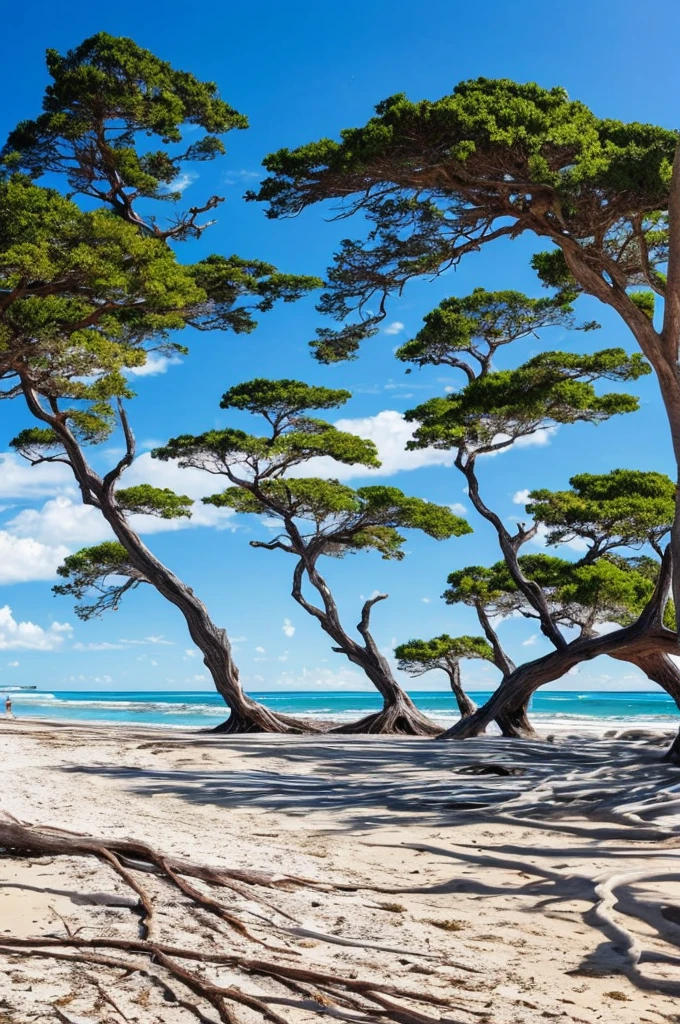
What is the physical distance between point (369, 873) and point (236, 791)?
2995mm

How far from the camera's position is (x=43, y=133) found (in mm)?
13828

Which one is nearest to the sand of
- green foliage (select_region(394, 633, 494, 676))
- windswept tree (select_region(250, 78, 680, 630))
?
windswept tree (select_region(250, 78, 680, 630))

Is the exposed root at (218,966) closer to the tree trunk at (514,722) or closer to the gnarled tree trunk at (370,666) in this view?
the tree trunk at (514,722)

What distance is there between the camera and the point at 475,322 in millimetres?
13914

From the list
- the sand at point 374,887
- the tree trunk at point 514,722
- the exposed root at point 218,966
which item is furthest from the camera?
the tree trunk at point 514,722

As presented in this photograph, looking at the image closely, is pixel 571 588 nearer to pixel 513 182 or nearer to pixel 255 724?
pixel 255 724

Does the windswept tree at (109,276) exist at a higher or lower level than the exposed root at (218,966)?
higher

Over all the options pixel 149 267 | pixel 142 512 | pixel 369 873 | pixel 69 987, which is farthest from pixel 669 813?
pixel 142 512

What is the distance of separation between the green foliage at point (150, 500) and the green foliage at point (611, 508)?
6682mm

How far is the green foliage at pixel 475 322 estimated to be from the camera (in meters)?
13.5

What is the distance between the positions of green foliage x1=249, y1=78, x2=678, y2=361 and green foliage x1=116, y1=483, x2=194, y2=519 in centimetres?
824

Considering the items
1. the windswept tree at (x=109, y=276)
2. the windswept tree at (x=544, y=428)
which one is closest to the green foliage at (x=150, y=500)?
the windswept tree at (x=109, y=276)

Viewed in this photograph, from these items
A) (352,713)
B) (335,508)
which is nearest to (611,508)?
(335,508)

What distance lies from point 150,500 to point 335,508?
361cm
